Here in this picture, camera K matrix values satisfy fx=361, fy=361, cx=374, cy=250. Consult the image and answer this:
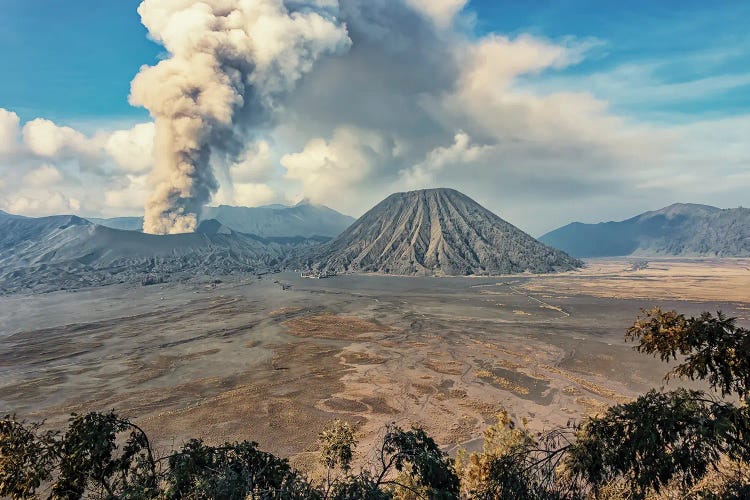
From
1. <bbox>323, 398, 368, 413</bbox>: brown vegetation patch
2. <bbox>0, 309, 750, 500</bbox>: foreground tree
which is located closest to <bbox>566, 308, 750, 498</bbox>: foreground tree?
<bbox>0, 309, 750, 500</bbox>: foreground tree

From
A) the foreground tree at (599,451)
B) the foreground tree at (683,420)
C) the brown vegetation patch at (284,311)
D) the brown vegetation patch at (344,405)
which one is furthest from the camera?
the brown vegetation patch at (284,311)

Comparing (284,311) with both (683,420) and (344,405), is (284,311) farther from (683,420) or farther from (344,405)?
(683,420)

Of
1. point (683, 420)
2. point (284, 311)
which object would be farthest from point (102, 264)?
point (683, 420)

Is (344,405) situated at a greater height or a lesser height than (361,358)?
lesser

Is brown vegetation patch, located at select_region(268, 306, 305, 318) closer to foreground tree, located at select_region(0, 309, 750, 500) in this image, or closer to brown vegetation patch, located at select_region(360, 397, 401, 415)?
brown vegetation patch, located at select_region(360, 397, 401, 415)

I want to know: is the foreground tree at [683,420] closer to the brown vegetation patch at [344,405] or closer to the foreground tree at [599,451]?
the foreground tree at [599,451]

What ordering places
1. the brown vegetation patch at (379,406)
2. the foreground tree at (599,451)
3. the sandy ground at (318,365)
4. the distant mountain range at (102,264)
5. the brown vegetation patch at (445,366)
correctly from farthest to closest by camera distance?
the distant mountain range at (102,264)
the brown vegetation patch at (445,366)
the brown vegetation patch at (379,406)
the sandy ground at (318,365)
the foreground tree at (599,451)

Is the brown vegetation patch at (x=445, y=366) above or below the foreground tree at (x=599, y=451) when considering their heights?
below

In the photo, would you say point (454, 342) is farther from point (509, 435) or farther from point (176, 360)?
point (509, 435)

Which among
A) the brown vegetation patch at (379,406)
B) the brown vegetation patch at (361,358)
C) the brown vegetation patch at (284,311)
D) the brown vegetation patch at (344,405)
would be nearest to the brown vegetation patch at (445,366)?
the brown vegetation patch at (361,358)
